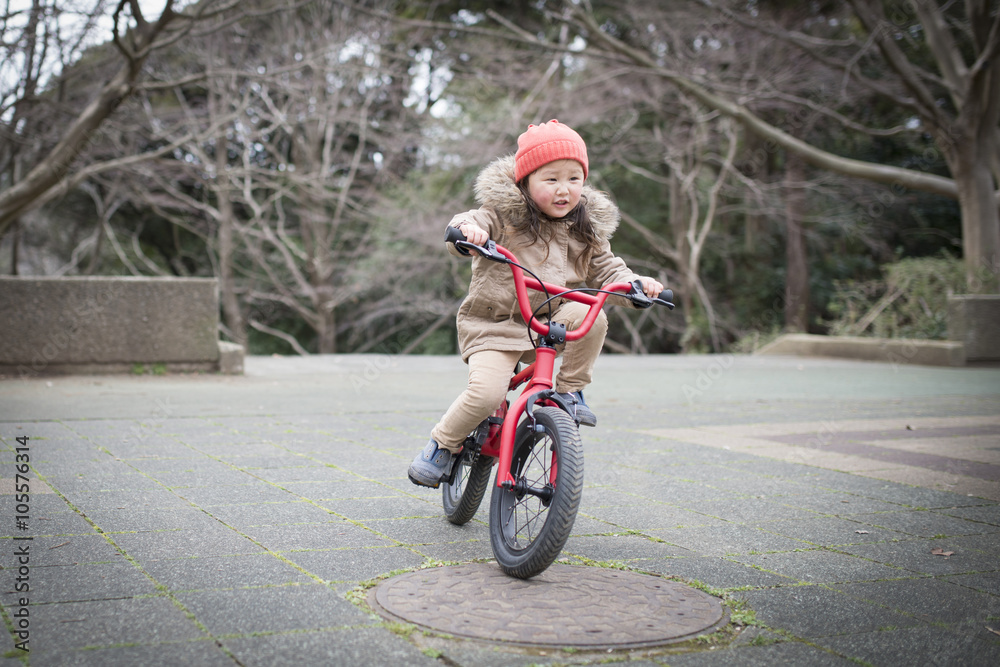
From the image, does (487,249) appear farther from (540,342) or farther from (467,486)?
(467,486)

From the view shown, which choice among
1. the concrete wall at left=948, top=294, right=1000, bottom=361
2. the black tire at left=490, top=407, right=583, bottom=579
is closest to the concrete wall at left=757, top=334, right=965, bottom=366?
the concrete wall at left=948, top=294, right=1000, bottom=361

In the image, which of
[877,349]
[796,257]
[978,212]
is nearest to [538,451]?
[877,349]

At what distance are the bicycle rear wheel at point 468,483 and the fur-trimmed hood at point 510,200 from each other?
836mm

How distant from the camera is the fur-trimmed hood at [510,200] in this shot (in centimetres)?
335

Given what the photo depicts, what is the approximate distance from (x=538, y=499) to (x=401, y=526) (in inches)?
30.5

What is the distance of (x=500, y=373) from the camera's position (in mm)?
3328

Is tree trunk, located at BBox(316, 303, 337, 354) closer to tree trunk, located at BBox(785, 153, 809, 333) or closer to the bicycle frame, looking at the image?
tree trunk, located at BBox(785, 153, 809, 333)

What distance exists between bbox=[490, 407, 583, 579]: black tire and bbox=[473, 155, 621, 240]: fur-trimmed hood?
2.61 ft

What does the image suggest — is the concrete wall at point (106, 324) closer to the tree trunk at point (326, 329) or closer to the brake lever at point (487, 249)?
the brake lever at point (487, 249)

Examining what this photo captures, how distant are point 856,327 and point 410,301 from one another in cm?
992

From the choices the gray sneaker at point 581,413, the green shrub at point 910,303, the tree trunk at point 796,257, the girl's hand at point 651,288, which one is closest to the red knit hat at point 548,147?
the girl's hand at point 651,288

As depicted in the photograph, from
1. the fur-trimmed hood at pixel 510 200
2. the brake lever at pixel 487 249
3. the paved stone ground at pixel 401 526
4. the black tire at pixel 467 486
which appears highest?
the fur-trimmed hood at pixel 510 200

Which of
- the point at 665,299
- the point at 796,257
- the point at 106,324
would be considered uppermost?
the point at 796,257

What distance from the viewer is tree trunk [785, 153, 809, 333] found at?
19891mm
